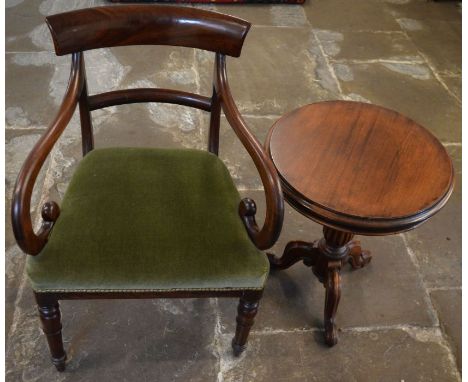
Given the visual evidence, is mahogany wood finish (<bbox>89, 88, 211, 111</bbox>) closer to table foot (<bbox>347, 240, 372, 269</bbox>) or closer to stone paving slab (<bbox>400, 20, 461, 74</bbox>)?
table foot (<bbox>347, 240, 372, 269</bbox>)

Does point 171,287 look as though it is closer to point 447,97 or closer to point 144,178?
point 144,178

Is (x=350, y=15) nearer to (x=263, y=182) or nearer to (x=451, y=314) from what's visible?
(x=451, y=314)

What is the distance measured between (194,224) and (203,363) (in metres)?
0.55

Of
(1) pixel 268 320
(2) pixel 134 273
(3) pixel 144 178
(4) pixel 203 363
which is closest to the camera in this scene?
(2) pixel 134 273

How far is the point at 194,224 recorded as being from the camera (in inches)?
49.1

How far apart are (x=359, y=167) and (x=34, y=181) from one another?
833mm

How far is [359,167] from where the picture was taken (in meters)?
1.34

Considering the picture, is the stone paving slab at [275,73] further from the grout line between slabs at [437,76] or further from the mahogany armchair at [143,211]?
the mahogany armchair at [143,211]

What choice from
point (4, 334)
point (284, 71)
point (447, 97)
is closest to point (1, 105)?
point (4, 334)

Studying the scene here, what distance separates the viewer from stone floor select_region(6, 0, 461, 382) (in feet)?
5.11

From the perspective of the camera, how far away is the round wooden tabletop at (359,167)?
1.21 meters

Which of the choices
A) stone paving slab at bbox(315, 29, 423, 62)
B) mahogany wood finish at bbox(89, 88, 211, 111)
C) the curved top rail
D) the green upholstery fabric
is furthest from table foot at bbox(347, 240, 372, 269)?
stone paving slab at bbox(315, 29, 423, 62)

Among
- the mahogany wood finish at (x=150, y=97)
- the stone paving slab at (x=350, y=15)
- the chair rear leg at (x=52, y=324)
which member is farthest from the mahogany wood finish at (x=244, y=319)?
the stone paving slab at (x=350, y=15)

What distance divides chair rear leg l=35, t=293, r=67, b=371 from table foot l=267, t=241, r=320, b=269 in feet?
2.63
